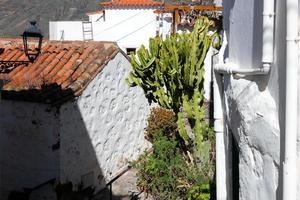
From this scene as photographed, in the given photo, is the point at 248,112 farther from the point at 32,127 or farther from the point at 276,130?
the point at 32,127

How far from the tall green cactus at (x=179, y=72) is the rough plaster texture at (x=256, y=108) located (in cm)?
510

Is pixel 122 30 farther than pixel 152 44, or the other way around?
pixel 122 30

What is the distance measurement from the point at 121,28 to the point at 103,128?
29.9 feet

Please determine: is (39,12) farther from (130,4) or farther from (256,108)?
(256,108)

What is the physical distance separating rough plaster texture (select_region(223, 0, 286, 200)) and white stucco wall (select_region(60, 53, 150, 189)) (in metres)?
5.52

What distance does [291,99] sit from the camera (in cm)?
288

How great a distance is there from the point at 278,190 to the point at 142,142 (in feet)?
32.1

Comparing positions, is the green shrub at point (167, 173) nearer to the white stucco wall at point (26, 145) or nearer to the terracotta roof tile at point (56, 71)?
the white stucco wall at point (26, 145)

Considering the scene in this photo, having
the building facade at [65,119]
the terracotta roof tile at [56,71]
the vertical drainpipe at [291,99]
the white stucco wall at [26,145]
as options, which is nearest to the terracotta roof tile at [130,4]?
the terracotta roof tile at [56,71]

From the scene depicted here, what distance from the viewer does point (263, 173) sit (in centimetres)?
359

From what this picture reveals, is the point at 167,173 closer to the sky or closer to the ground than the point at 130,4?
closer to the ground

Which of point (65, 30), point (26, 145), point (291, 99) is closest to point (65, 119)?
point (26, 145)

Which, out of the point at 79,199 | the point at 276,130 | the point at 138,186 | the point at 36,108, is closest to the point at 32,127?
the point at 36,108

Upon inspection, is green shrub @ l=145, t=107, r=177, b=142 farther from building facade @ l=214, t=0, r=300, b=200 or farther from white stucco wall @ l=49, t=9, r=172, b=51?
building facade @ l=214, t=0, r=300, b=200
